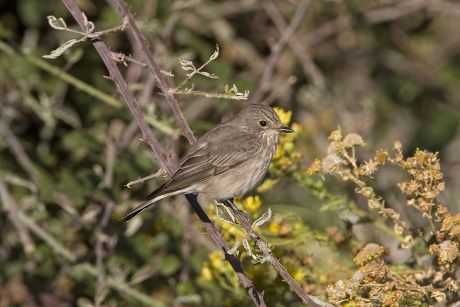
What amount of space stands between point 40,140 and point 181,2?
2.06 m

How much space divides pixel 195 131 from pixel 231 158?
0.49 metres

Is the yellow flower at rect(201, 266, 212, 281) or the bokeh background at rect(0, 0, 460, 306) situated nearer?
the yellow flower at rect(201, 266, 212, 281)

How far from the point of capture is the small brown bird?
201 inches

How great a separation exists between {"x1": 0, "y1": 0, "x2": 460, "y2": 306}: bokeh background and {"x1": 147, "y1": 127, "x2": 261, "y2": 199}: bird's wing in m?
0.20

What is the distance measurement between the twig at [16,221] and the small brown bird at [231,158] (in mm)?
1328

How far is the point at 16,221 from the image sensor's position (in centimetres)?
592

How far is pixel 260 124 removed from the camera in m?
5.86

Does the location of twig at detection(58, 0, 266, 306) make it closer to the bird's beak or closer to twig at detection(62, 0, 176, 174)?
twig at detection(62, 0, 176, 174)

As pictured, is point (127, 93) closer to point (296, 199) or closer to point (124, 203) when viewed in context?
point (124, 203)

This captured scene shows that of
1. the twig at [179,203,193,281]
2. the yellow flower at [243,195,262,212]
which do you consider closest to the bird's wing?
the twig at [179,203,193,281]

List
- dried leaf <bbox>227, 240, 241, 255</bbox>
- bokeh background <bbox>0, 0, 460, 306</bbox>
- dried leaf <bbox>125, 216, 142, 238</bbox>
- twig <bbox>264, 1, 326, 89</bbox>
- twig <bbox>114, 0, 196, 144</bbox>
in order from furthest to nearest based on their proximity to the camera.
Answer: twig <bbox>264, 1, 326, 89</bbox>, dried leaf <bbox>125, 216, 142, 238</bbox>, bokeh background <bbox>0, 0, 460, 306</bbox>, twig <bbox>114, 0, 196, 144</bbox>, dried leaf <bbox>227, 240, 241, 255</bbox>

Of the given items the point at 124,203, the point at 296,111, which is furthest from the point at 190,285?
the point at 296,111

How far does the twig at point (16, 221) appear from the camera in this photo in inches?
231

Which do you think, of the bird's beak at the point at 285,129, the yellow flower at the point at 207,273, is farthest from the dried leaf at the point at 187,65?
the bird's beak at the point at 285,129
